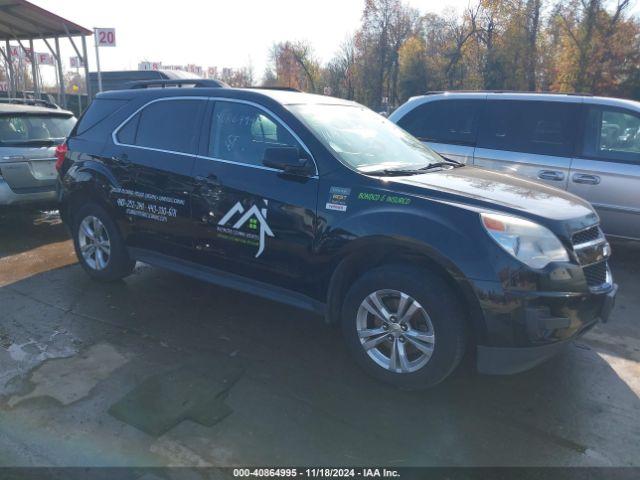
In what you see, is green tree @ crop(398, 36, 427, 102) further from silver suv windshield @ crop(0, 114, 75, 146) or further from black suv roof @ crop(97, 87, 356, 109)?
black suv roof @ crop(97, 87, 356, 109)

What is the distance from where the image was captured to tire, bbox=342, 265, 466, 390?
3.05 m

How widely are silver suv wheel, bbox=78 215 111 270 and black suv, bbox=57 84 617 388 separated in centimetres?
7

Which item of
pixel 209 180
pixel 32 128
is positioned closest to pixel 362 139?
pixel 209 180

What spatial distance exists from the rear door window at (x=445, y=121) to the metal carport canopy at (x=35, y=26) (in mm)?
8192

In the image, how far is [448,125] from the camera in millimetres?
6535

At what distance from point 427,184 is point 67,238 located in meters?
5.37

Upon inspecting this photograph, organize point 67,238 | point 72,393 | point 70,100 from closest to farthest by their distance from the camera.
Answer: point 72,393 < point 67,238 < point 70,100

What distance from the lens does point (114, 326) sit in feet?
13.8

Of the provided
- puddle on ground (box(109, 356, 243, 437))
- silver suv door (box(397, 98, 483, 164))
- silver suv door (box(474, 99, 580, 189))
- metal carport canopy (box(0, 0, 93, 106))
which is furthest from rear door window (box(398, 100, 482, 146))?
metal carport canopy (box(0, 0, 93, 106))

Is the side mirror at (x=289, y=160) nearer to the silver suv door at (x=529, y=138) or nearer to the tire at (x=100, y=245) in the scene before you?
the tire at (x=100, y=245)

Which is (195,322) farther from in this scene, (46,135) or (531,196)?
(46,135)

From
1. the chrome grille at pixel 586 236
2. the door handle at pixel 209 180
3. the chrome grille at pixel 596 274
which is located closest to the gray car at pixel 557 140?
the chrome grille at pixel 586 236

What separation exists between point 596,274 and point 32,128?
6.87 meters

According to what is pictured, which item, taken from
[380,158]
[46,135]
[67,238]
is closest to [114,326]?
[380,158]
